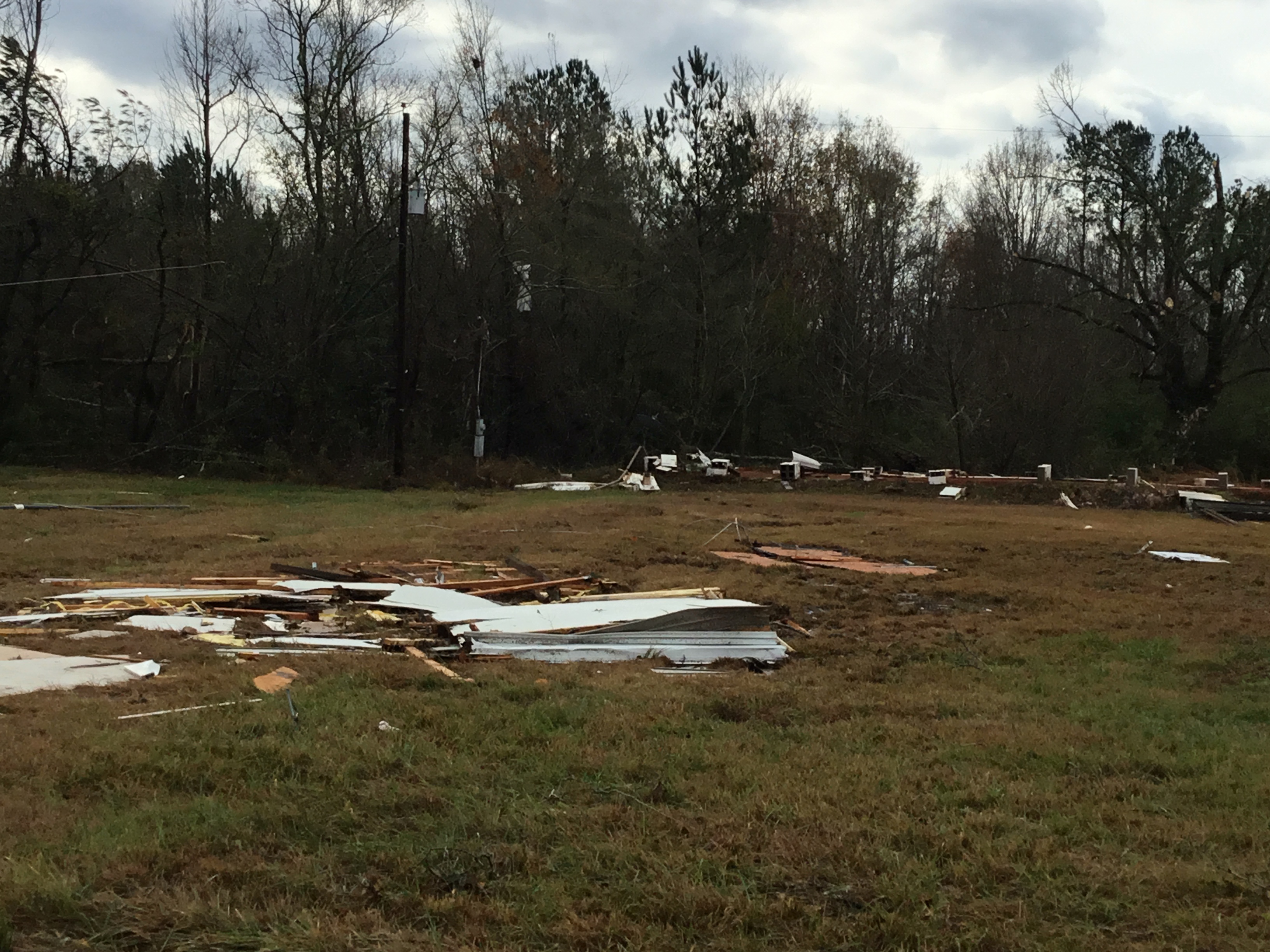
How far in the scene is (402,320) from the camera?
2464cm

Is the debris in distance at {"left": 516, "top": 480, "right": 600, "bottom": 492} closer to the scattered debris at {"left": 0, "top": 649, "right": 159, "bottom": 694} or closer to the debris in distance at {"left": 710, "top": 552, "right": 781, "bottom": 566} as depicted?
the debris in distance at {"left": 710, "top": 552, "right": 781, "bottom": 566}

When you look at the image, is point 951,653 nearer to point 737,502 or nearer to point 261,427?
point 737,502

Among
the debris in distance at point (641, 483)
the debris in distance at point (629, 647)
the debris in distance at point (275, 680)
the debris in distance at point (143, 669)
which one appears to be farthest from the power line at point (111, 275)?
the debris in distance at point (275, 680)

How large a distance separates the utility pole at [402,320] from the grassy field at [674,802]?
1708 centimetres

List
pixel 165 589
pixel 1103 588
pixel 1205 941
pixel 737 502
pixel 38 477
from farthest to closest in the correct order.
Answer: pixel 38 477, pixel 737 502, pixel 1103 588, pixel 165 589, pixel 1205 941

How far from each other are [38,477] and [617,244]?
16.0m

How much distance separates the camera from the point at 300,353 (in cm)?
2791

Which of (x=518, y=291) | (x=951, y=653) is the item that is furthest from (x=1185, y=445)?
(x=951, y=653)

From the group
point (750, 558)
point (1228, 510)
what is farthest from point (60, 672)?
point (1228, 510)

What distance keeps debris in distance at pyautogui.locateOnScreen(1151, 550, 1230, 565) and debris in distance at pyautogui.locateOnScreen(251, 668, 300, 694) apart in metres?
10.9

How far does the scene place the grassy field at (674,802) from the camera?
10.8 feet

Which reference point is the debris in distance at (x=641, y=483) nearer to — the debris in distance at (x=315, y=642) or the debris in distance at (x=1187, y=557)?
the debris in distance at (x=1187, y=557)

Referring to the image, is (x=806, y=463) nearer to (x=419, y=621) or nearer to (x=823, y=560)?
(x=823, y=560)

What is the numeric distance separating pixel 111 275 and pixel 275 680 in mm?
23809
